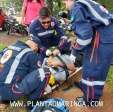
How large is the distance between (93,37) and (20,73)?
1136 mm

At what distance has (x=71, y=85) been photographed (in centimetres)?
671

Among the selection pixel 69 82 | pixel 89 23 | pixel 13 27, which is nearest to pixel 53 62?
pixel 69 82

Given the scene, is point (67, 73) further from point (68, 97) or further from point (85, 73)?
point (85, 73)

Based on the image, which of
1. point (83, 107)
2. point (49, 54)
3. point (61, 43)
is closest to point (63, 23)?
point (61, 43)

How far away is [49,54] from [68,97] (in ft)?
2.99

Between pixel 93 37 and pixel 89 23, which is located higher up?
pixel 89 23

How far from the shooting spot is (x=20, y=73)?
563cm

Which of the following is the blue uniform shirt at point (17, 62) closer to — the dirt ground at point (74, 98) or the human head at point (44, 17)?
the dirt ground at point (74, 98)

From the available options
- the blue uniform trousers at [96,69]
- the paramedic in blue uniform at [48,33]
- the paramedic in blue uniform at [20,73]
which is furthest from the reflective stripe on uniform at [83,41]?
the paramedic in blue uniform at [48,33]

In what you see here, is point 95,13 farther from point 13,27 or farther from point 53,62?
point 13,27

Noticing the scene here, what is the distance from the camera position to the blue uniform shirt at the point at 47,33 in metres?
7.65

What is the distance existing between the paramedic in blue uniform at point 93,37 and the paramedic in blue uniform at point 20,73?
2.18 ft

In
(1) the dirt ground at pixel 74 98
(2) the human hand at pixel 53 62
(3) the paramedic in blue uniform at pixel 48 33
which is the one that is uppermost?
(3) the paramedic in blue uniform at pixel 48 33

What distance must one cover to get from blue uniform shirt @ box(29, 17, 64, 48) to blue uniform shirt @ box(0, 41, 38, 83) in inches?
80.2
